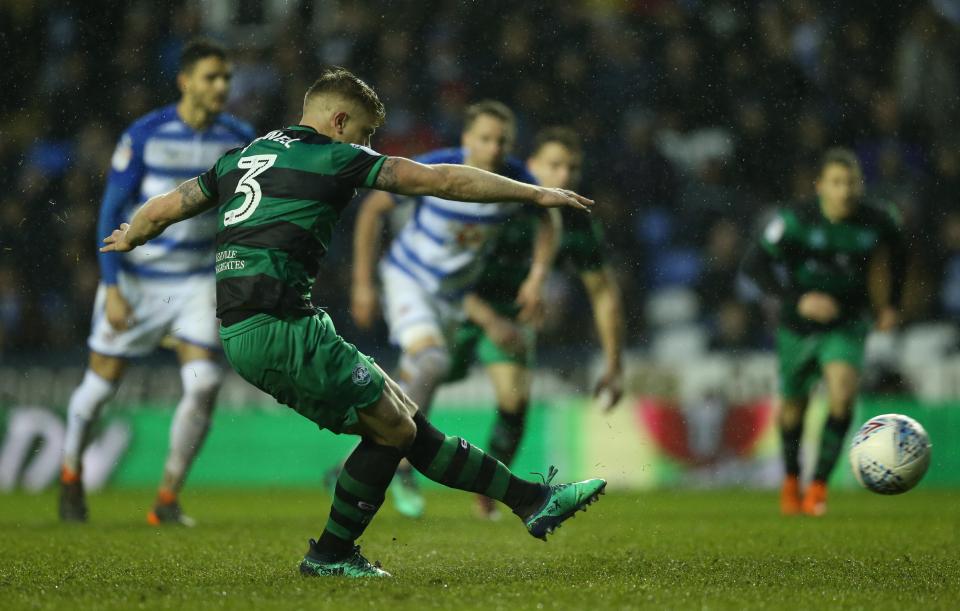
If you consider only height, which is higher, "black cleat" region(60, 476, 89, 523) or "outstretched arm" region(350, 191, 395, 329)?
"outstretched arm" region(350, 191, 395, 329)

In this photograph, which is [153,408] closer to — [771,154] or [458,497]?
[458,497]

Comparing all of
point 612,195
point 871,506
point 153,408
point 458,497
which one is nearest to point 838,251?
point 871,506

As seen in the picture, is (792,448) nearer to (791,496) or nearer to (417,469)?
(791,496)

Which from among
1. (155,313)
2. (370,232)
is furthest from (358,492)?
(370,232)

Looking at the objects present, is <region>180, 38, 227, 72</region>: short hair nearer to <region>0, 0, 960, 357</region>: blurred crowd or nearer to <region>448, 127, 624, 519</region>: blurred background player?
<region>448, 127, 624, 519</region>: blurred background player

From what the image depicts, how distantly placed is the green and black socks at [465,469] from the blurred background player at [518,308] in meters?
2.96

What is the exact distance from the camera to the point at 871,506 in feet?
29.5

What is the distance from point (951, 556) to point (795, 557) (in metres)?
0.63

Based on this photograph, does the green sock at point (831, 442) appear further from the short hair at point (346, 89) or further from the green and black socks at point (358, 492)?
the short hair at point (346, 89)

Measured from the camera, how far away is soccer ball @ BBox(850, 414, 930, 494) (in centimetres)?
606

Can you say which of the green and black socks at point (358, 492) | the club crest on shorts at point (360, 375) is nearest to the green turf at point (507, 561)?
the green and black socks at point (358, 492)

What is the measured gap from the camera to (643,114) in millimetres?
12969

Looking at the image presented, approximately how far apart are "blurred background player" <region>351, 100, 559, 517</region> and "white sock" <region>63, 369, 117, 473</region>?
4.77ft

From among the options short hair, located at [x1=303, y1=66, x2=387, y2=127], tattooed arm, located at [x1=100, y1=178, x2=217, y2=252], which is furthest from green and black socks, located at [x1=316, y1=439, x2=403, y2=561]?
short hair, located at [x1=303, y1=66, x2=387, y2=127]
